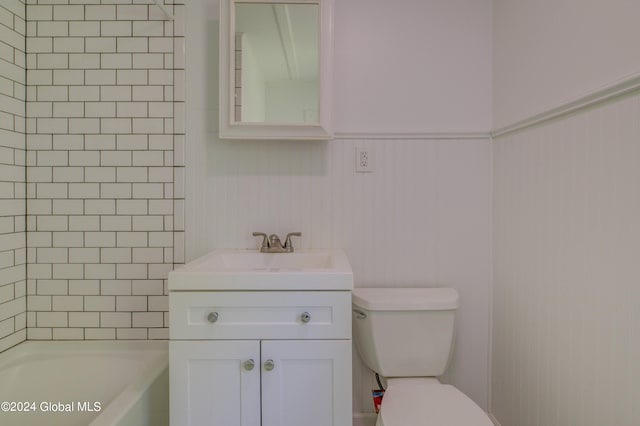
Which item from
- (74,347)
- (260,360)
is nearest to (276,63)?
(260,360)

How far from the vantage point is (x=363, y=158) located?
161 cm

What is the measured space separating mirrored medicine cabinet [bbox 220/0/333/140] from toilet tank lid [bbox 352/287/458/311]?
0.72 m

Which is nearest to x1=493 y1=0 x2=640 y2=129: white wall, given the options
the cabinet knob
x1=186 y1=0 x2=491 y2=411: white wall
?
x1=186 y1=0 x2=491 y2=411: white wall

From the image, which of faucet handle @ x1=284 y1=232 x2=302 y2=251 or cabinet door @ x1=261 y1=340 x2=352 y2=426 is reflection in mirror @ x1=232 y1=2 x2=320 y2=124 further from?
cabinet door @ x1=261 y1=340 x2=352 y2=426

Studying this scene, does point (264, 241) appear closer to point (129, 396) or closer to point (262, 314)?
point (262, 314)

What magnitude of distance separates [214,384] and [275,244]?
0.60 m

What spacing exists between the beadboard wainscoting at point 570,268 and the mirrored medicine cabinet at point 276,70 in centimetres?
85

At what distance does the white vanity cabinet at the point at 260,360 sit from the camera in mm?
1117

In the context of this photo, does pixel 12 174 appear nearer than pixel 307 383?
No

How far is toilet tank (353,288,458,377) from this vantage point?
1.40m

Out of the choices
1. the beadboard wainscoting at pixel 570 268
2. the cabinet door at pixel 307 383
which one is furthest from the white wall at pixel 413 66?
the cabinet door at pixel 307 383

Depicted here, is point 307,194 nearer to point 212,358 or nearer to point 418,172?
point 418,172

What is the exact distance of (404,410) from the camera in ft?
3.72

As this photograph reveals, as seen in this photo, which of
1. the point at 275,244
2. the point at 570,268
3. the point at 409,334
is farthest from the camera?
the point at 275,244
